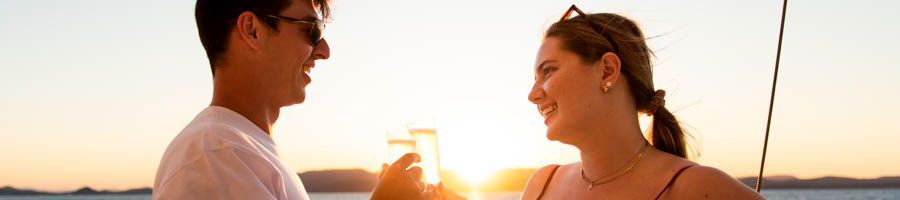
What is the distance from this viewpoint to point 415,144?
12.0 feet

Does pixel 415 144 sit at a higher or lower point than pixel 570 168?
higher

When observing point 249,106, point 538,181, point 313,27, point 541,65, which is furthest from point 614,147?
point 249,106

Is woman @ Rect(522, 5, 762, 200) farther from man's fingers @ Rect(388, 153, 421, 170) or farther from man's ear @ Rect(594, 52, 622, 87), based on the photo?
man's fingers @ Rect(388, 153, 421, 170)

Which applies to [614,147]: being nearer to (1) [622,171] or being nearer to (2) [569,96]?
(1) [622,171]

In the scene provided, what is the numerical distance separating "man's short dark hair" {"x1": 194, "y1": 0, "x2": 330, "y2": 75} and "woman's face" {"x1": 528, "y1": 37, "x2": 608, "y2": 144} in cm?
135

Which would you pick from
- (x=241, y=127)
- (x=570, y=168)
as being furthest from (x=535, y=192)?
(x=241, y=127)

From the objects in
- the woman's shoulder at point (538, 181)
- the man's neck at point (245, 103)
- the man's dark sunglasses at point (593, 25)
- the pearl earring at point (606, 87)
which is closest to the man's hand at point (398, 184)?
the man's neck at point (245, 103)

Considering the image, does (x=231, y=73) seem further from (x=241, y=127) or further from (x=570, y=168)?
(x=570, y=168)

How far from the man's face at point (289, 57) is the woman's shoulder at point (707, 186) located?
1504 mm

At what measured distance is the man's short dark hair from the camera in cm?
286

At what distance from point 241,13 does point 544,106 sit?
154 centimetres

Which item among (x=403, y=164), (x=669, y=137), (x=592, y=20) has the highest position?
(x=592, y=20)

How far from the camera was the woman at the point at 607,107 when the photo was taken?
3.73 metres

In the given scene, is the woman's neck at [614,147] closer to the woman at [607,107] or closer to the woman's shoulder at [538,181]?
the woman at [607,107]
